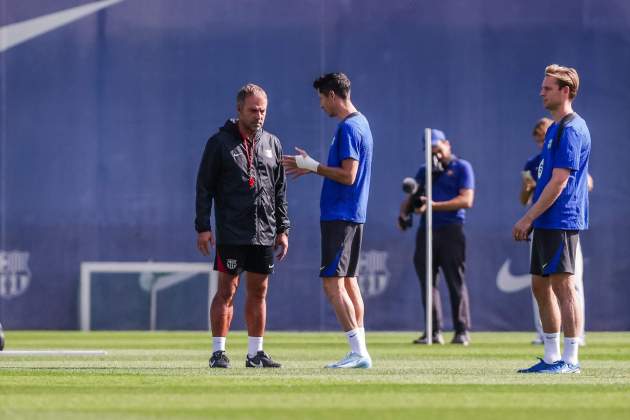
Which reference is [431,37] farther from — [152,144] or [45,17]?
[45,17]

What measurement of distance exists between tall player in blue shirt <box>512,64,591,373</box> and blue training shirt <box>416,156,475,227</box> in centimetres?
477

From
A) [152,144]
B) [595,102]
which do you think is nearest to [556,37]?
[595,102]

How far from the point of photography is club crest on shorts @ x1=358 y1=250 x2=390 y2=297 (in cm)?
1581

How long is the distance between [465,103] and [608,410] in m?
10.3

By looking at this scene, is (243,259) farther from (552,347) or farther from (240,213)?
(552,347)

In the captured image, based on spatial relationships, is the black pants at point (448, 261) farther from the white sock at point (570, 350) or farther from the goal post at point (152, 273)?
the white sock at point (570, 350)

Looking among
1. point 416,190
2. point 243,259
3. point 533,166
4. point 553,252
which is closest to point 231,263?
point 243,259

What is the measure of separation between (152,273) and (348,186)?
7645 millimetres

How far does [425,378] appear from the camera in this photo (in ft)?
25.2

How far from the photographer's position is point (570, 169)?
790 centimetres

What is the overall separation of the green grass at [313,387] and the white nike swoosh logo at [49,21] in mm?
5899

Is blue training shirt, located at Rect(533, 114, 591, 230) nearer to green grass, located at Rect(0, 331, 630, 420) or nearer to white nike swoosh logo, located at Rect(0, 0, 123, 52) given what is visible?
green grass, located at Rect(0, 331, 630, 420)

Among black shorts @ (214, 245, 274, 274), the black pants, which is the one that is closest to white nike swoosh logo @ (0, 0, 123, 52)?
the black pants

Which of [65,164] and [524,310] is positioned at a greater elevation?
[65,164]
